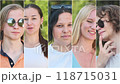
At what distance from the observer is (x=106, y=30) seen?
23.9 ft

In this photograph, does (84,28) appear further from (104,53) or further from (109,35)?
(104,53)

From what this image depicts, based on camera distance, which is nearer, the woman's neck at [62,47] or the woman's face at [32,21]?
the woman's face at [32,21]

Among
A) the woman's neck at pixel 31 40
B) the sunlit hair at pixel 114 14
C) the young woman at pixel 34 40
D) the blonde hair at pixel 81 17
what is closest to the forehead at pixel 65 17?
the blonde hair at pixel 81 17

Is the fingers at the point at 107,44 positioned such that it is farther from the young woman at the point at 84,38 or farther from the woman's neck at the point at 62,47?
the woman's neck at the point at 62,47

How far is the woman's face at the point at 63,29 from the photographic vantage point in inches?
285

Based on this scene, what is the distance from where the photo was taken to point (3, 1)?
729 centimetres

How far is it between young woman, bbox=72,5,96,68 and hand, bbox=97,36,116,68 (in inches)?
7.0

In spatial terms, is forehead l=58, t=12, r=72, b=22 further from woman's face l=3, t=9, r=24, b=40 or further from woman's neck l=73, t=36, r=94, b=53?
woman's face l=3, t=9, r=24, b=40

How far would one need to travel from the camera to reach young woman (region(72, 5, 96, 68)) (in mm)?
7273

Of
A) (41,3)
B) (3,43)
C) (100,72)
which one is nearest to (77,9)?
(41,3)

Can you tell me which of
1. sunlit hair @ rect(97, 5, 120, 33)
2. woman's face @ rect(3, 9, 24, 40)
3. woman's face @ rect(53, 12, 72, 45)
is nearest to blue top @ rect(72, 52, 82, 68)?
woman's face @ rect(53, 12, 72, 45)

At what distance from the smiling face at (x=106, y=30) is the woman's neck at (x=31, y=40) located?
6.11 ft

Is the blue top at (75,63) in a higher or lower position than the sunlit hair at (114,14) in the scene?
lower

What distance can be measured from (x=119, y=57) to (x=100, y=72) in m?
0.71
